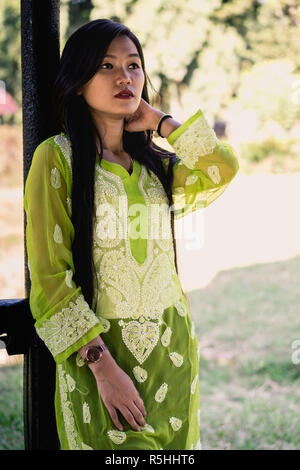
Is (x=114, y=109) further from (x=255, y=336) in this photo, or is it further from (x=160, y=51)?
(x=160, y=51)

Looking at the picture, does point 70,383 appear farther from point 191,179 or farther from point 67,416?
point 191,179

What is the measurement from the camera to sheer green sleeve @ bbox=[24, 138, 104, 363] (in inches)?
46.8

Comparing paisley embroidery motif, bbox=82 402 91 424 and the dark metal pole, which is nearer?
paisley embroidery motif, bbox=82 402 91 424

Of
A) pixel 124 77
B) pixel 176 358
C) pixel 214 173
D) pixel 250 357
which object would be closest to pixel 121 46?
pixel 124 77

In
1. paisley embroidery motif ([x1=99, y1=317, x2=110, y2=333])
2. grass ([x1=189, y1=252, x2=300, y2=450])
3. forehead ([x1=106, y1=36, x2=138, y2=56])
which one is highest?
forehead ([x1=106, y1=36, x2=138, y2=56])

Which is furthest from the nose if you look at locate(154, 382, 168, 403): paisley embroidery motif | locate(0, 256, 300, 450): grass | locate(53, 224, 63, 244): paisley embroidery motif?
locate(0, 256, 300, 450): grass

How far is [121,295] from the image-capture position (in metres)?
1.30

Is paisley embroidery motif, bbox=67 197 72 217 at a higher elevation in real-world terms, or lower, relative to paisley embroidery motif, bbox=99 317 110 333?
higher

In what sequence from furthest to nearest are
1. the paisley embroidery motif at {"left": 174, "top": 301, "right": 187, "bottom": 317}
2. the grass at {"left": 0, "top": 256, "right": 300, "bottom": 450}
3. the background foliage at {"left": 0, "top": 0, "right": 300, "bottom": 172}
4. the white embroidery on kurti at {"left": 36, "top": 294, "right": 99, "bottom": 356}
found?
the background foliage at {"left": 0, "top": 0, "right": 300, "bottom": 172} → the grass at {"left": 0, "top": 256, "right": 300, "bottom": 450} → the paisley embroidery motif at {"left": 174, "top": 301, "right": 187, "bottom": 317} → the white embroidery on kurti at {"left": 36, "top": 294, "right": 99, "bottom": 356}

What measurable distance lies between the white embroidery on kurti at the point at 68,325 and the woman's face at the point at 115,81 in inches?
18.5

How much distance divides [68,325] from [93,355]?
9 centimetres

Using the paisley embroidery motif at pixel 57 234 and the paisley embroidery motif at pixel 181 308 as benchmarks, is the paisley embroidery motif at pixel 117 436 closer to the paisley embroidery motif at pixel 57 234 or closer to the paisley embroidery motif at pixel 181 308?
the paisley embroidery motif at pixel 181 308

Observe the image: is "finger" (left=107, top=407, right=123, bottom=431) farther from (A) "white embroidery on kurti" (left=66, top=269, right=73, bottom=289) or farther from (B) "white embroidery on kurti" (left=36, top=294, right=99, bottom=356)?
(A) "white embroidery on kurti" (left=66, top=269, right=73, bottom=289)

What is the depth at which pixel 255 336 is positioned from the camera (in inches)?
184
